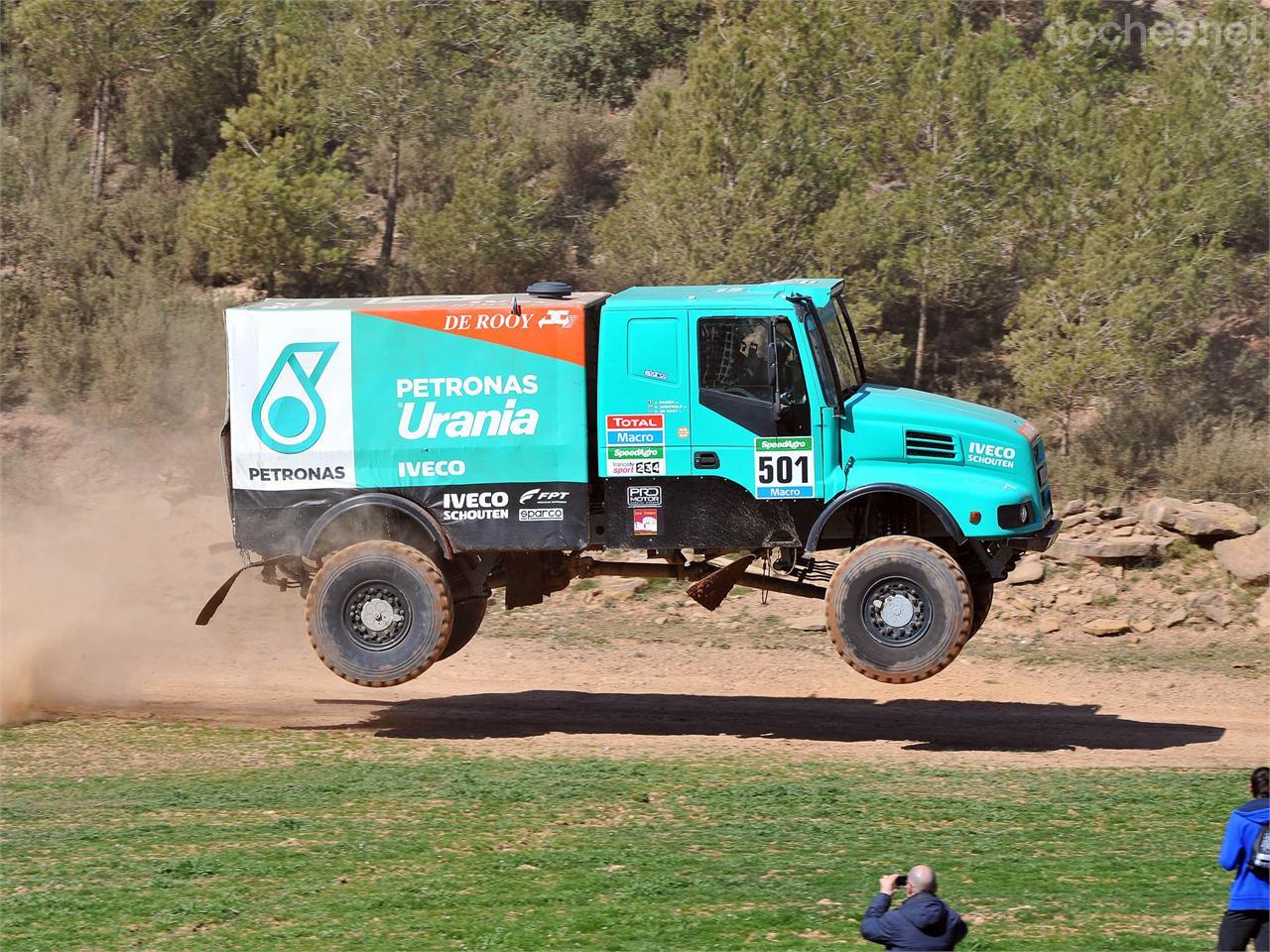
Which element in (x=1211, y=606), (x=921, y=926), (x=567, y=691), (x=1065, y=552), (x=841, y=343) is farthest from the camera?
(x=1065, y=552)

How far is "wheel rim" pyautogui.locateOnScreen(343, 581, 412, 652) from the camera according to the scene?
39.6 ft

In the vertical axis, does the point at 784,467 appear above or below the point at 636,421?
below

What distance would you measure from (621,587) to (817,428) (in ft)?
26.8

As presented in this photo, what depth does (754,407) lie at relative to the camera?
456 inches

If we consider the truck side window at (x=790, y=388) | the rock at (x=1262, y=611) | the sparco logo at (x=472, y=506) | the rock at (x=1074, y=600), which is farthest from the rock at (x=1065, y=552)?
the sparco logo at (x=472, y=506)

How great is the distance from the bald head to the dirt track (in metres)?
6.53

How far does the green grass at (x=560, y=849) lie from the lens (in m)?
8.65

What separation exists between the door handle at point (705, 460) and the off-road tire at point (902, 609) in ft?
4.54

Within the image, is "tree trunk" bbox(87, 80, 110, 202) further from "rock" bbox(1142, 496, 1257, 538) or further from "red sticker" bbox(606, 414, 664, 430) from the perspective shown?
"rock" bbox(1142, 496, 1257, 538)

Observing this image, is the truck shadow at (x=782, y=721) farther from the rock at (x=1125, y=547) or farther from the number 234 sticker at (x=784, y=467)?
the rock at (x=1125, y=547)

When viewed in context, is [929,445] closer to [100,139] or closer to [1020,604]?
[1020,604]

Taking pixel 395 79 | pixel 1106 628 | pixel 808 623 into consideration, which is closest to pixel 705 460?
pixel 808 623

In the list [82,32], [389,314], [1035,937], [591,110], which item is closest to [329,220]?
[82,32]

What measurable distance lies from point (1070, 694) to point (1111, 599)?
3.46m
